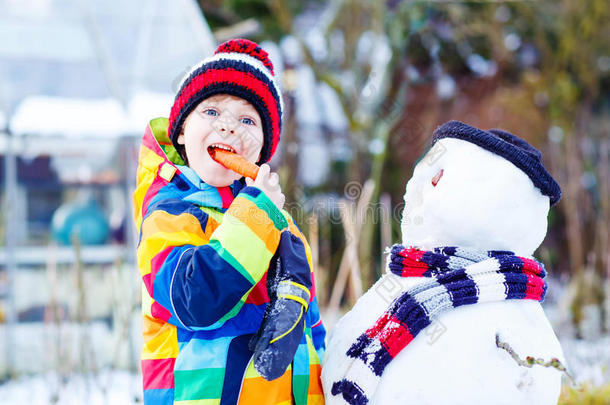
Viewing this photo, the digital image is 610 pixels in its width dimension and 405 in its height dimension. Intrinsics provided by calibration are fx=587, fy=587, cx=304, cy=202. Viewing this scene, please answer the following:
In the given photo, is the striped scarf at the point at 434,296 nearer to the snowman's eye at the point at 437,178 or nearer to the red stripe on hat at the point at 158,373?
the snowman's eye at the point at 437,178

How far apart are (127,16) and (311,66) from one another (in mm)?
2173

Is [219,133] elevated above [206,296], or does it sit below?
above

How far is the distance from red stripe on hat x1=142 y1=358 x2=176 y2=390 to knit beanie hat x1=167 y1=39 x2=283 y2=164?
0.42 metres

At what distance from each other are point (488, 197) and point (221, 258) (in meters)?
0.49

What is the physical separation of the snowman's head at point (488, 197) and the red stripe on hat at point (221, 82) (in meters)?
0.36

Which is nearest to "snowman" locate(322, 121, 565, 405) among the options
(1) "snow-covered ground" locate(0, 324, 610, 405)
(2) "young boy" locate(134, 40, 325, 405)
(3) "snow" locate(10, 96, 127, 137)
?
(2) "young boy" locate(134, 40, 325, 405)

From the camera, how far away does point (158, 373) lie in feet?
3.19

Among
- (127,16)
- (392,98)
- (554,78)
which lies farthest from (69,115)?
(554,78)

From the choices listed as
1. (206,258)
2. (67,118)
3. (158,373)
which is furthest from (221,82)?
(67,118)

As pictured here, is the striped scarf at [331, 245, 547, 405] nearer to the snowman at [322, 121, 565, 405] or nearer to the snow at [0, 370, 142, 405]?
the snowman at [322, 121, 565, 405]

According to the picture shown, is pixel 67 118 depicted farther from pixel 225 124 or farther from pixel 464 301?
pixel 464 301

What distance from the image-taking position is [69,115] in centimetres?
373

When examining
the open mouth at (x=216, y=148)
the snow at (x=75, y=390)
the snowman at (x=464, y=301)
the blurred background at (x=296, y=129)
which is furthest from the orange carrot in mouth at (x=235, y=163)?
the snow at (x=75, y=390)

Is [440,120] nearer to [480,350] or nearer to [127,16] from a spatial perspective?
[127,16]
